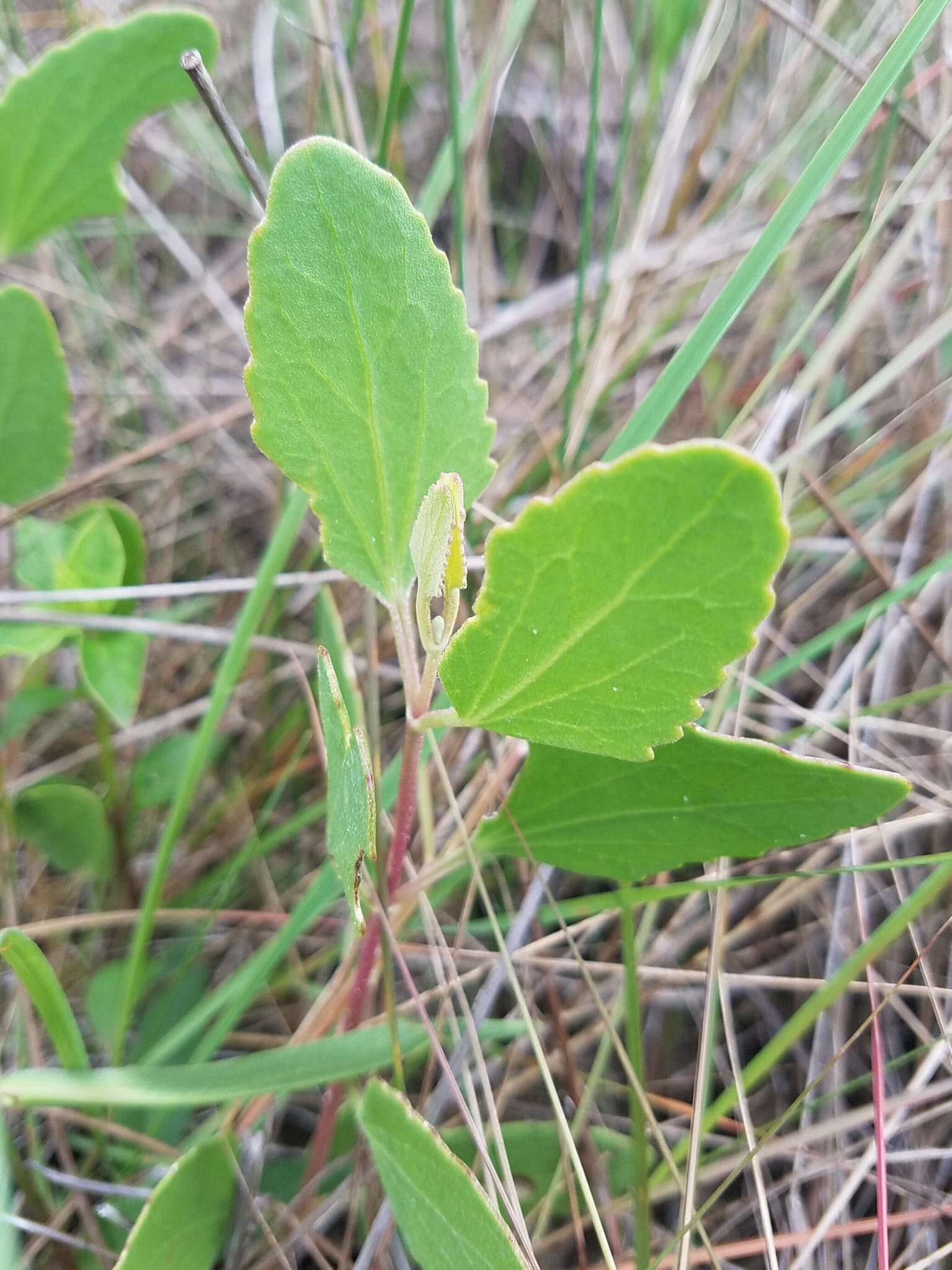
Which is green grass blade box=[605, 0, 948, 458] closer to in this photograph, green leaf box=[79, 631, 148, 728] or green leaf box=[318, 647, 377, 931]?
green leaf box=[318, 647, 377, 931]

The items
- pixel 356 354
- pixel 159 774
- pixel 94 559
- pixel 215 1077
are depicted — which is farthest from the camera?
pixel 159 774

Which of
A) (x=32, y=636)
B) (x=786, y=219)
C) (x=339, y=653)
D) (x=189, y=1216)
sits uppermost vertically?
(x=786, y=219)

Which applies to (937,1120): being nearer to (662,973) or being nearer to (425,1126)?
(662,973)

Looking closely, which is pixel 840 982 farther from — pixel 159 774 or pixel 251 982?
pixel 159 774

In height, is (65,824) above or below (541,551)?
below

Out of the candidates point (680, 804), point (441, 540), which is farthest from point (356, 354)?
point (680, 804)

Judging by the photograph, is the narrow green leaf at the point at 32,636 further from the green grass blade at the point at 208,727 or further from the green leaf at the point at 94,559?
the green grass blade at the point at 208,727
